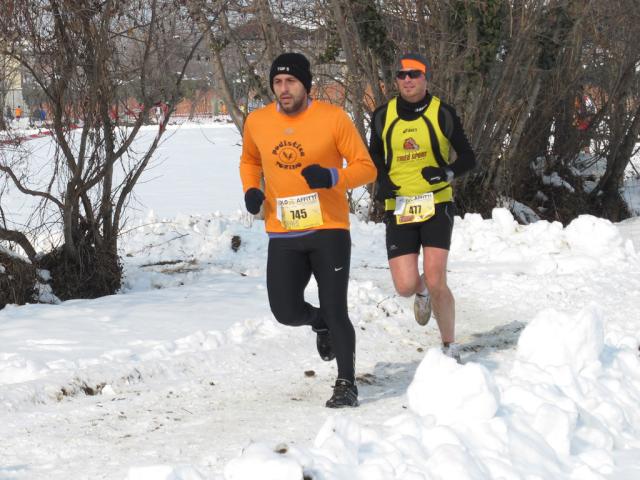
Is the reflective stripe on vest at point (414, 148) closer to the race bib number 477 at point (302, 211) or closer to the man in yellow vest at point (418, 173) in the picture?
the man in yellow vest at point (418, 173)

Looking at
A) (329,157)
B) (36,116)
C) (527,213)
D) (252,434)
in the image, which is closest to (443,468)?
(252,434)

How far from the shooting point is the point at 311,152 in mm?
5152

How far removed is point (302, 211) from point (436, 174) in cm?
109

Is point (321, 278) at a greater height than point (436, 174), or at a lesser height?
lesser

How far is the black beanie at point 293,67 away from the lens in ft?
16.8

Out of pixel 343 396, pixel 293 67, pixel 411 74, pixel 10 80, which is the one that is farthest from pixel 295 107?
pixel 10 80

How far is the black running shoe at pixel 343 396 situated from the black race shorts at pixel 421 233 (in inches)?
44.6

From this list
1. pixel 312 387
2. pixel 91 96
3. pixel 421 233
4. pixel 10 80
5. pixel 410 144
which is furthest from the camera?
pixel 91 96

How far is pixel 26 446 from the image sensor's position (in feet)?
15.5

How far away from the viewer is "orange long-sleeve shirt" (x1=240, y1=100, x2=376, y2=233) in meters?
5.16

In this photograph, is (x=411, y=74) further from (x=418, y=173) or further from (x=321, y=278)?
(x=321, y=278)

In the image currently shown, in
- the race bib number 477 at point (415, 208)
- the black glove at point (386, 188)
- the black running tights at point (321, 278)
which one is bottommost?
the black running tights at point (321, 278)

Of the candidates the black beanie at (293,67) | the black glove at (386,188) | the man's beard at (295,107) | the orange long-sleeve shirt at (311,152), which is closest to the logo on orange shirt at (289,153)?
the orange long-sleeve shirt at (311,152)

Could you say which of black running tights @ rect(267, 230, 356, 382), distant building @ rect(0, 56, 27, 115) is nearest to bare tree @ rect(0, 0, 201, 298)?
distant building @ rect(0, 56, 27, 115)
